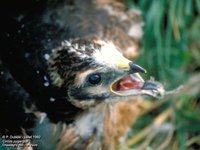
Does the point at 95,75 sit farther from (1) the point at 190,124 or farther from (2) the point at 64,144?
(1) the point at 190,124

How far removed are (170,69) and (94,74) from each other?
111cm

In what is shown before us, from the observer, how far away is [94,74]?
2201 millimetres

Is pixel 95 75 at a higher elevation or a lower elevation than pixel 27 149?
higher

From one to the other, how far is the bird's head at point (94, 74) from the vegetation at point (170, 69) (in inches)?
35.6

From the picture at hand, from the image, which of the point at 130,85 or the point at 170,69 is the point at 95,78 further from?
the point at 170,69

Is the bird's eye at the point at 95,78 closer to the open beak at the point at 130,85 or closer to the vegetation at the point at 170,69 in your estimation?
the open beak at the point at 130,85

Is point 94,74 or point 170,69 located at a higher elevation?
point 170,69

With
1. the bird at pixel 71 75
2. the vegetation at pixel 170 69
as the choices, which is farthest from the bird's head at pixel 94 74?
the vegetation at pixel 170 69

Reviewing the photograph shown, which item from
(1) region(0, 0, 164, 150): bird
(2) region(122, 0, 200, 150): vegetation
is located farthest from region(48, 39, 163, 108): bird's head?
(2) region(122, 0, 200, 150): vegetation

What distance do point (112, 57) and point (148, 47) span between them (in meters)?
1.12

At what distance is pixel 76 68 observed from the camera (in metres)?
2.22

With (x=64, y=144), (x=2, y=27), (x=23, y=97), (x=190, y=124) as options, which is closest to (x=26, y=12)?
(x=2, y=27)

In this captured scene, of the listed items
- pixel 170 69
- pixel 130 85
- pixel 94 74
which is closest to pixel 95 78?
pixel 94 74

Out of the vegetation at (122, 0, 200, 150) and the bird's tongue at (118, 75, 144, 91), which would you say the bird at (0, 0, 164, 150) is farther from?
the vegetation at (122, 0, 200, 150)
